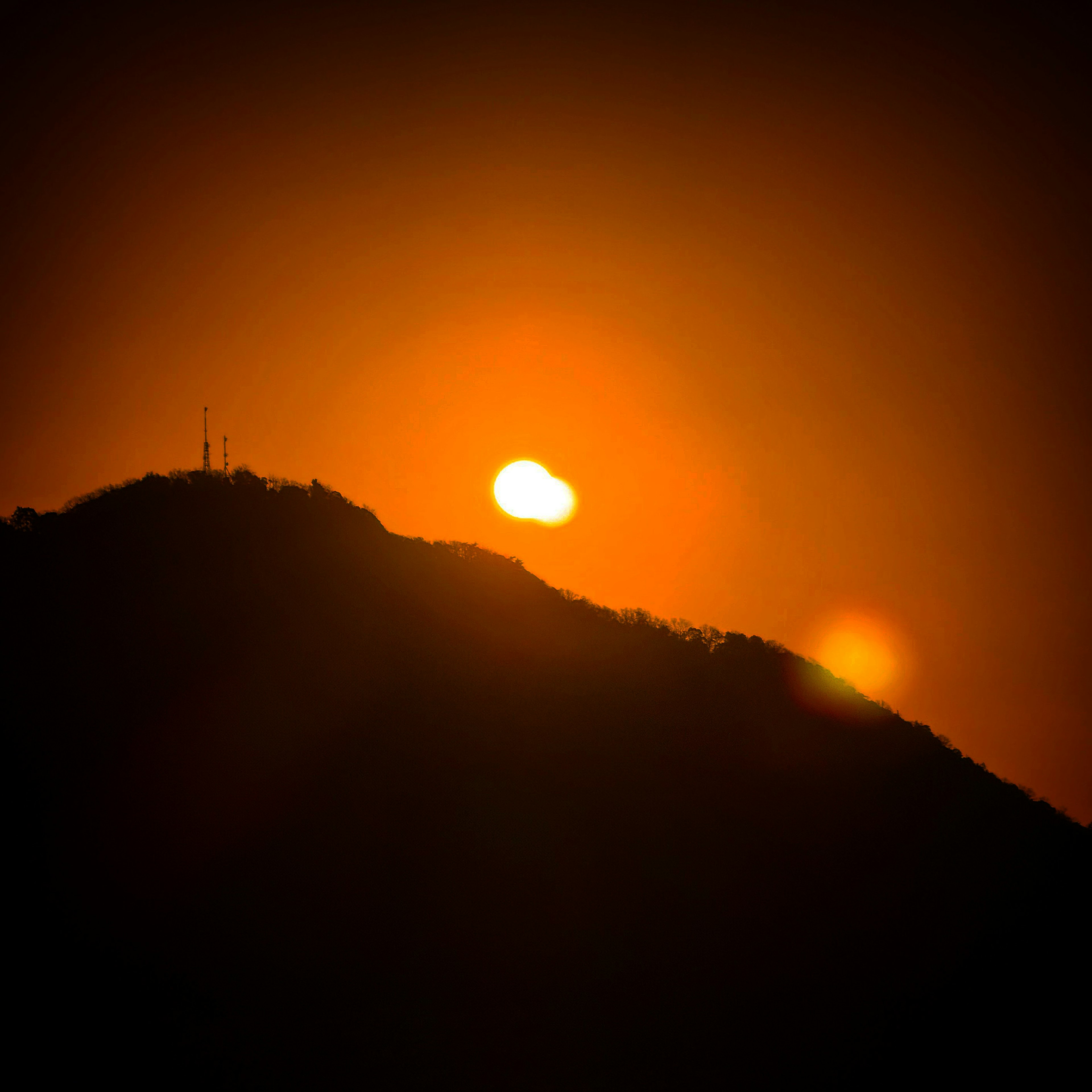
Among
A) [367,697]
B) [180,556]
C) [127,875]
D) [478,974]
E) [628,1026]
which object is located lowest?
[628,1026]

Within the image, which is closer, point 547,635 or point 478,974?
point 478,974

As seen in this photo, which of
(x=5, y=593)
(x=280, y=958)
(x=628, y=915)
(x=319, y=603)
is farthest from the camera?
(x=319, y=603)

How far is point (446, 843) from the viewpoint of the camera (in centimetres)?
3466

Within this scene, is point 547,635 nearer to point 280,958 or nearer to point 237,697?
point 237,697

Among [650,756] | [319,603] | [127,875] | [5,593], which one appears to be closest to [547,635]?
[650,756]

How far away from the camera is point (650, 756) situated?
1603 inches

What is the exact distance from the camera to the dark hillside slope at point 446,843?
1173 inches

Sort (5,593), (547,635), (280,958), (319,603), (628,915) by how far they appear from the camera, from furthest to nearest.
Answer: (547,635) → (319,603) → (5,593) → (628,915) → (280,958)

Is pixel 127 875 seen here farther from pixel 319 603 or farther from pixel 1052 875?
pixel 1052 875

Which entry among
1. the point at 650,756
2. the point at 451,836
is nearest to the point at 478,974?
the point at 451,836

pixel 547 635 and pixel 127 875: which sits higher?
pixel 547 635

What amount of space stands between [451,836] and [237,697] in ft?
40.4

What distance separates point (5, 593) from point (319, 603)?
15.6 metres

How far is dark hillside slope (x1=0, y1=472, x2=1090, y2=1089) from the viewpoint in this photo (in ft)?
97.8
